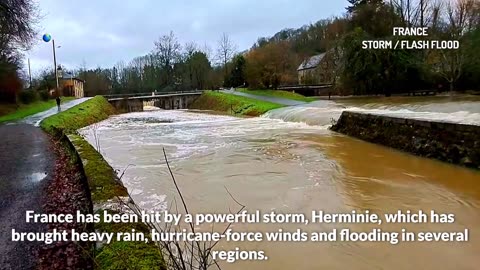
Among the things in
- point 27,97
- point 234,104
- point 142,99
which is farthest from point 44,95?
point 234,104

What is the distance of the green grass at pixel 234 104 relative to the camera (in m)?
29.8

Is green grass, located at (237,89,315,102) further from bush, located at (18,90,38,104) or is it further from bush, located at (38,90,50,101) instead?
bush, located at (18,90,38,104)

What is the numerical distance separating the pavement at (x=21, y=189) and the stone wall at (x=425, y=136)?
349 inches

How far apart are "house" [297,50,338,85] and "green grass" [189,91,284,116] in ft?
58.1

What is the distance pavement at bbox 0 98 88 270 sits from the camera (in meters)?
3.85

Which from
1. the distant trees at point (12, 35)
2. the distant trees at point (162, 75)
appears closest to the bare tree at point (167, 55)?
the distant trees at point (162, 75)

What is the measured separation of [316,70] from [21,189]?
191ft

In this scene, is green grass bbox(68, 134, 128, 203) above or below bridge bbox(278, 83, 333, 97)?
below

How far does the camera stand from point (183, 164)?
9.80 meters

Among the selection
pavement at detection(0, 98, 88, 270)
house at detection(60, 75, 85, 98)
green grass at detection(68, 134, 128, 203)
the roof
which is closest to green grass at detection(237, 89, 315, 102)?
the roof

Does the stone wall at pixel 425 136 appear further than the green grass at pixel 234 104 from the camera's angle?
No

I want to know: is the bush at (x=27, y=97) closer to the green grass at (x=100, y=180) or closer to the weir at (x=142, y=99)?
the weir at (x=142, y=99)

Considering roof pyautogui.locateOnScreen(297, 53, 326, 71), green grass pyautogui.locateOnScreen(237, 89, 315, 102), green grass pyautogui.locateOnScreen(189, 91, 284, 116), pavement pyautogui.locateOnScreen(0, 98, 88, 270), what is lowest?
pavement pyautogui.locateOnScreen(0, 98, 88, 270)

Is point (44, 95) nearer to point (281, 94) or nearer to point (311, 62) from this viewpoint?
point (281, 94)
